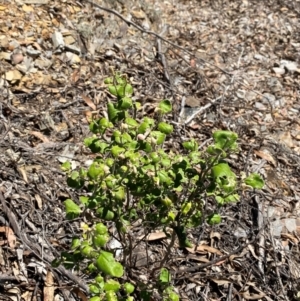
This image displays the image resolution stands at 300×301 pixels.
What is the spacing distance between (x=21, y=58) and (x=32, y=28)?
0.38 meters

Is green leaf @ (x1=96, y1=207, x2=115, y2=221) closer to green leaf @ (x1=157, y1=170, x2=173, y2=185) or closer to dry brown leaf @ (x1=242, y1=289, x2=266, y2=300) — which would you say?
green leaf @ (x1=157, y1=170, x2=173, y2=185)

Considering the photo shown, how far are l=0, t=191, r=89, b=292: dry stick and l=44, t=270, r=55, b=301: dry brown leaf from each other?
7cm

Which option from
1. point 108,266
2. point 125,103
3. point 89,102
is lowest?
point 89,102

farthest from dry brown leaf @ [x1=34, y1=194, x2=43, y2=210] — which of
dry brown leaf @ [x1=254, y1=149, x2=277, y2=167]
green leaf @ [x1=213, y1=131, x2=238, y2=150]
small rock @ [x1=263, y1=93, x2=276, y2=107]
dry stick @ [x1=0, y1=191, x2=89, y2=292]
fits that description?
small rock @ [x1=263, y1=93, x2=276, y2=107]

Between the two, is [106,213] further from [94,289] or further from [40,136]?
[40,136]

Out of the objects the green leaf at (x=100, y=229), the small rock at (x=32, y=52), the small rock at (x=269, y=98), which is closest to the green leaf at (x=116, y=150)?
the green leaf at (x=100, y=229)

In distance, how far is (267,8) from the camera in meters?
6.22

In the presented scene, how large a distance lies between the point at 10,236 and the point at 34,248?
0.50 ft

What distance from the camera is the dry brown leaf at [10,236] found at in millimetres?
2754

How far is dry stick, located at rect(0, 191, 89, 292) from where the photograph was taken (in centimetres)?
261

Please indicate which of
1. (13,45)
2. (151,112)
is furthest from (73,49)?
(151,112)

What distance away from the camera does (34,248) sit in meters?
2.74

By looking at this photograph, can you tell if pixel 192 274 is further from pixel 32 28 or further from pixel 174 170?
pixel 32 28

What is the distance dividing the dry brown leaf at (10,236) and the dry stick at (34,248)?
24 mm
